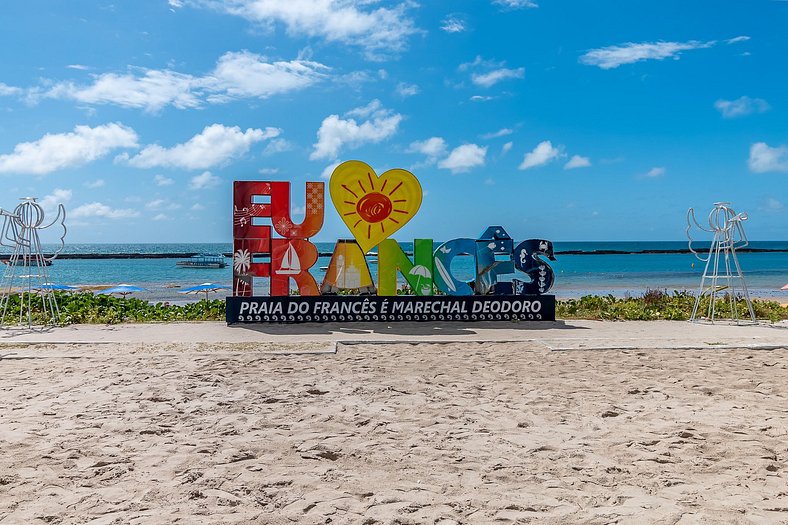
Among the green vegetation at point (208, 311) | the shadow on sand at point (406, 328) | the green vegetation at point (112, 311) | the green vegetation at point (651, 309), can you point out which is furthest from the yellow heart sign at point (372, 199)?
the green vegetation at point (651, 309)

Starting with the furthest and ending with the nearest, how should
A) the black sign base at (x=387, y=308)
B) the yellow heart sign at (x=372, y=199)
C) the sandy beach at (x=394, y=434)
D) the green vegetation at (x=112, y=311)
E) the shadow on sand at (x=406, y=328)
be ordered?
the green vegetation at (x=112, y=311), the yellow heart sign at (x=372, y=199), the black sign base at (x=387, y=308), the shadow on sand at (x=406, y=328), the sandy beach at (x=394, y=434)

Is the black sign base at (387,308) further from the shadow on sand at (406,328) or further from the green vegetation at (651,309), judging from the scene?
the green vegetation at (651,309)

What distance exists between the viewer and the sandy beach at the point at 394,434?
4.21 m

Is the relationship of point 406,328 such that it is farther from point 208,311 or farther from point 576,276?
point 576,276

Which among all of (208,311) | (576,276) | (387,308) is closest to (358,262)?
(387,308)

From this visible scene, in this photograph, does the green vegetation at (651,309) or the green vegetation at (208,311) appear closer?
the green vegetation at (208,311)

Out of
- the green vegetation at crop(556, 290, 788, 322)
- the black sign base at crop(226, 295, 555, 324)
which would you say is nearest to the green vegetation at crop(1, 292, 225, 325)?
the black sign base at crop(226, 295, 555, 324)

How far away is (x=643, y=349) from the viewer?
33.5ft

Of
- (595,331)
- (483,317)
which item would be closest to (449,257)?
(483,317)

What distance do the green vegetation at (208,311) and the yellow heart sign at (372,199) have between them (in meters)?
2.00

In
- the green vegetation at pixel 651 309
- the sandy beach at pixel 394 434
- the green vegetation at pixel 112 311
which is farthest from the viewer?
the green vegetation at pixel 651 309

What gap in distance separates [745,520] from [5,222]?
13.7m

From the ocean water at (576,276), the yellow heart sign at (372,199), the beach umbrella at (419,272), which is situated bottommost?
the ocean water at (576,276)

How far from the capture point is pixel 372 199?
13.3 m
